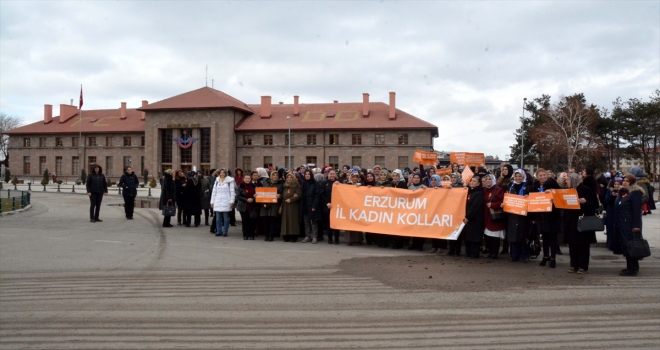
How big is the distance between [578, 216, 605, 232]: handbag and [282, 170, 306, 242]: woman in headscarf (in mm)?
6811

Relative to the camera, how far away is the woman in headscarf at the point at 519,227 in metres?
11.0

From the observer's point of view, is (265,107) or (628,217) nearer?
(628,217)

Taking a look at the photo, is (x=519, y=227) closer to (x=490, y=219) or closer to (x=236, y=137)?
(x=490, y=219)

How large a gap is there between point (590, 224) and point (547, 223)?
3.06 feet

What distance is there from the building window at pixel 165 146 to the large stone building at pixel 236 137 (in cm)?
15

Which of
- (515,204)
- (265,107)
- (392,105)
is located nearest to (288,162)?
(265,107)

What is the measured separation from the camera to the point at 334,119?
76.3 m

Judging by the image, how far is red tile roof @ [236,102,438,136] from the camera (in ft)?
239

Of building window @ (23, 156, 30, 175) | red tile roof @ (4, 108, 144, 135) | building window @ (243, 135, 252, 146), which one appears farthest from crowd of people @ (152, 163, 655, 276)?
building window @ (23, 156, 30, 175)

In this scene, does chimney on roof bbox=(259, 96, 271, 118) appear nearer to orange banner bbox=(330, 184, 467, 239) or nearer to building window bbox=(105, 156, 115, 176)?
building window bbox=(105, 156, 115, 176)

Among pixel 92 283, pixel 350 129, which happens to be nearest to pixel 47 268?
pixel 92 283

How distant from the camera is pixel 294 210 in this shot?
14172 mm

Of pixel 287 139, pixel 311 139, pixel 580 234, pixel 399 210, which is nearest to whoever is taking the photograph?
pixel 580 234

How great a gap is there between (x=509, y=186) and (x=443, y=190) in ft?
4.95
